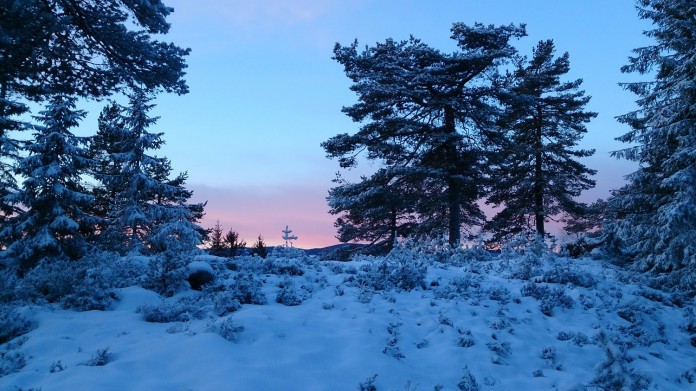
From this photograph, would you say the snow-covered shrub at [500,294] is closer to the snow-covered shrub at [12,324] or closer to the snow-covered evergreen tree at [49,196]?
the snow-covered shrub at [12,324]

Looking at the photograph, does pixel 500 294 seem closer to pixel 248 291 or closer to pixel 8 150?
pixel 248 291

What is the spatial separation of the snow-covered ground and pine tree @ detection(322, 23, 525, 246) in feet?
39.0

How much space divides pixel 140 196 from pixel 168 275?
72.5 ft

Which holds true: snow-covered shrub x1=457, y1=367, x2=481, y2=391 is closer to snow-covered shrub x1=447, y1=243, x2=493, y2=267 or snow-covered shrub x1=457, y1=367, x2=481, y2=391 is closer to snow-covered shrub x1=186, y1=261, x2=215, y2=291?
snow-covered shrub x1=186, y1=261, x2=215, y2=291

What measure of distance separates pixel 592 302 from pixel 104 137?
3176cm

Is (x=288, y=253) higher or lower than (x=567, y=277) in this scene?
higher

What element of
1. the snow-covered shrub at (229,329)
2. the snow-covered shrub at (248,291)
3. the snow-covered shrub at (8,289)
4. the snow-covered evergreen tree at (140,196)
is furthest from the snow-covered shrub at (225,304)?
the snow-covered evergreen tree at (140,196)

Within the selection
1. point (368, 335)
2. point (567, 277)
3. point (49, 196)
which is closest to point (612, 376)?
point (368, 335)

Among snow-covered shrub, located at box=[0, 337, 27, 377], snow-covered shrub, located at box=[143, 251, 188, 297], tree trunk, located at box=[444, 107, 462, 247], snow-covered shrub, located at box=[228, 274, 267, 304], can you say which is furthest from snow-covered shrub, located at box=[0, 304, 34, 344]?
tree trunk, located at box=[444, 107, 462, 247]

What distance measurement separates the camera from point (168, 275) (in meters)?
9.15

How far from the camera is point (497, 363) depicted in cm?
702

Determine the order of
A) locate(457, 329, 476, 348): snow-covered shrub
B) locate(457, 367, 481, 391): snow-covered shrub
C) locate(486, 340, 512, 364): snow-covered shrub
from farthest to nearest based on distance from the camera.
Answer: locate(457, 329, 476, 348): snow-covered shrub < locate(486, 340, 512, 364): snow-covered shrub < locate(457, 367, 481, 391): snow-covered shrub

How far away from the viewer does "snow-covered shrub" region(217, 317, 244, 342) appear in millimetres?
6713

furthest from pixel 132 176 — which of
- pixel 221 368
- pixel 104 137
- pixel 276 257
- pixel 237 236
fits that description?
pixel 221 368
